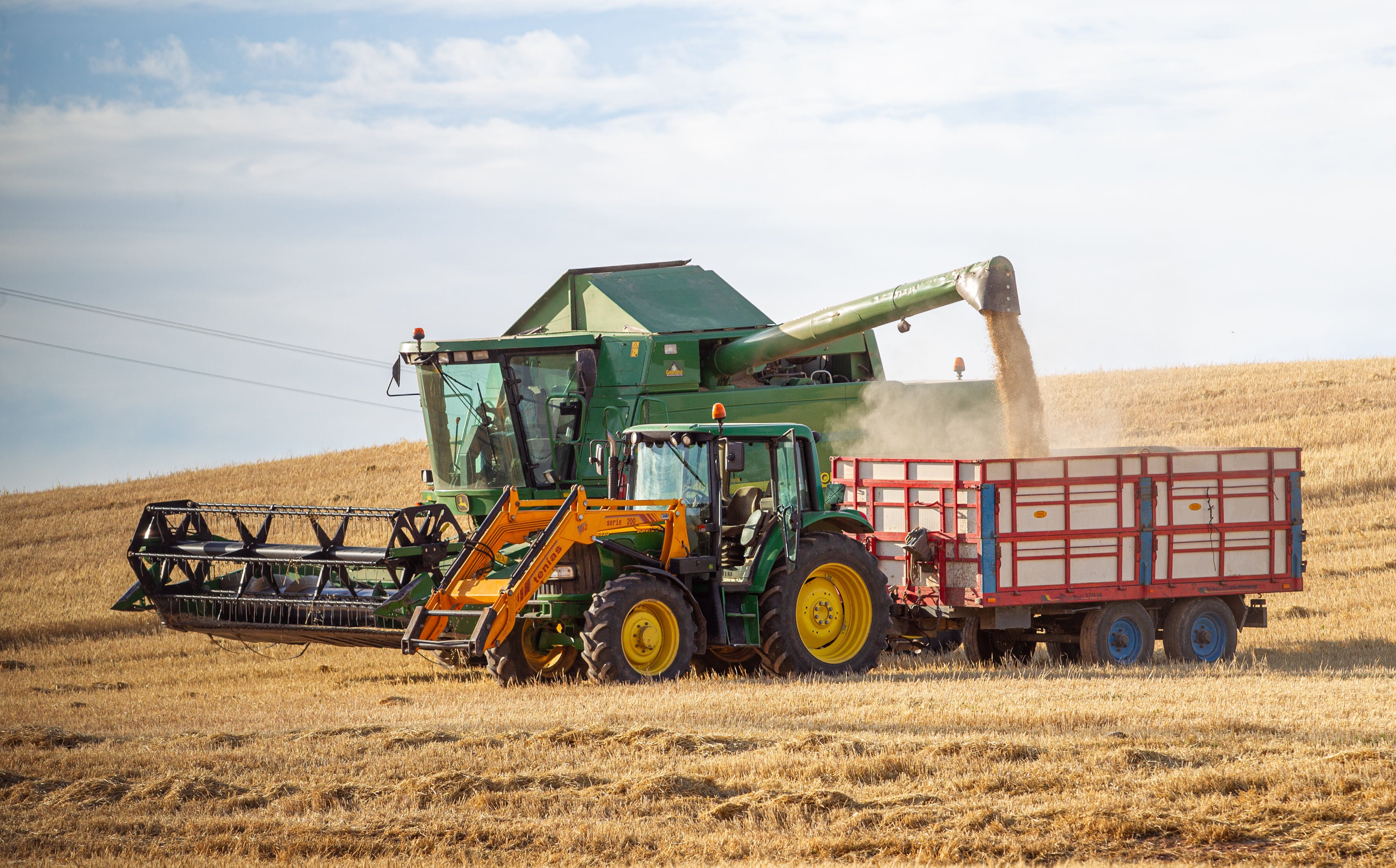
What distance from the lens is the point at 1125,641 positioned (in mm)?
12383

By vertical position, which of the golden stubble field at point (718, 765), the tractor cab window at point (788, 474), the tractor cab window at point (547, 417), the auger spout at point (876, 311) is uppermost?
the auger spout at point (876, 311)

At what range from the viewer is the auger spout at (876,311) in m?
13.7

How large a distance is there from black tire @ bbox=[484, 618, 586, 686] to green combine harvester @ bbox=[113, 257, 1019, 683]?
2 centimetres

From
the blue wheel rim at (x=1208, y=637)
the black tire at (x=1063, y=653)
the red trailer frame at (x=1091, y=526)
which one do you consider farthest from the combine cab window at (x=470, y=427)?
the blue wheel rim at (x=1208, y=637)

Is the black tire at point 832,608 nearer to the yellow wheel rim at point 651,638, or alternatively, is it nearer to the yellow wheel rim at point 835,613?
the yellow wheel rim at point 835,613

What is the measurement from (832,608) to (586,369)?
3.64 m

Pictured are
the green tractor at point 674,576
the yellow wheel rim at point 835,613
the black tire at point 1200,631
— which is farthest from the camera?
the black tire at point 1200,631

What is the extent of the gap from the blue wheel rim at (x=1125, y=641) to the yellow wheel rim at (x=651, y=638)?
12.8 ft

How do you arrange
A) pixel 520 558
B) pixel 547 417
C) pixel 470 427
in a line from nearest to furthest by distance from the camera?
1. pixel 520 558
2. pixel 547 417
3. pixel 470 427

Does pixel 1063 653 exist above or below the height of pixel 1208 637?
below

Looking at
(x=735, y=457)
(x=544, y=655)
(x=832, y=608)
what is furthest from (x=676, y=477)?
(x=544, y=655)

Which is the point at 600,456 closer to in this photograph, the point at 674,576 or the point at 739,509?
the point at 739,509

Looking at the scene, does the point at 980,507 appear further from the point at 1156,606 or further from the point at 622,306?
the point at 622,306

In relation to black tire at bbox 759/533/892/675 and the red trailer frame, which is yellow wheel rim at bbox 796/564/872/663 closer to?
black tire at bbox 759/533/892/675
